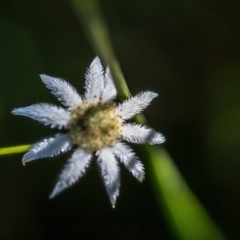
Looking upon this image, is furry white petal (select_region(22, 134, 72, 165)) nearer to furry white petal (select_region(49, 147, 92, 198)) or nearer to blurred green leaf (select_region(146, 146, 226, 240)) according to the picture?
furry white petal (select_region(49, 147, 92, 198))

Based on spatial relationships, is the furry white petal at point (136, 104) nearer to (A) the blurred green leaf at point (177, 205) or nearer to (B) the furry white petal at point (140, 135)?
(B) the furry white petal at point (140, 135)

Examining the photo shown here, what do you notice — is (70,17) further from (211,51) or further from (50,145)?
(50,145)

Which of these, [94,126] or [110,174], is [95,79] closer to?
[94,126]

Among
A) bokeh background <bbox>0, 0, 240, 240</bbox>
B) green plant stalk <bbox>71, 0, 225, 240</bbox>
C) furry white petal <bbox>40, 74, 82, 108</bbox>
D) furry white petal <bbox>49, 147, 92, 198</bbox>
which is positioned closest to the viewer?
green plant stalk <bbox>71, 0, 225, 240</bbox>

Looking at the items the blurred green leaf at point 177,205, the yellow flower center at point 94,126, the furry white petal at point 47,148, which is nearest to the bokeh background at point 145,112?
the yellow flower center at point 94,126

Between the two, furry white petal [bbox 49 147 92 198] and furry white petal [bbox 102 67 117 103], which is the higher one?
furry white petal [bbox 102 67 117 103]

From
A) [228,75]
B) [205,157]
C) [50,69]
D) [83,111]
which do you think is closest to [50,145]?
[83,111]

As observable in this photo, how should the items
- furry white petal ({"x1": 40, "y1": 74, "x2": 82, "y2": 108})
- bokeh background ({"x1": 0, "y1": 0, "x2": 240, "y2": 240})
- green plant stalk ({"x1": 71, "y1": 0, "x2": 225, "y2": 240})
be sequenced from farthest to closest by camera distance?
bokeh background ({"x1": 0, "y1": 0, "x2": 240, "y2": 240}), furry white petal ({"x1": 40, "y1": 74, "x2": 82, "y2": 108}), green plant stalk ({"x1": 71, "y1": 0, "x2": 225, "y2": 240})

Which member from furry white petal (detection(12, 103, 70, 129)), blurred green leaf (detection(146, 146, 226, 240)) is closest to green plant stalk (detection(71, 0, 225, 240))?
blurred green leaf (detection(146, 146, 226, 240))

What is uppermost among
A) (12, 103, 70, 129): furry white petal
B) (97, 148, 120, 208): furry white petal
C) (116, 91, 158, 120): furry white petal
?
(12, 103, 70, 129): furry white petal
